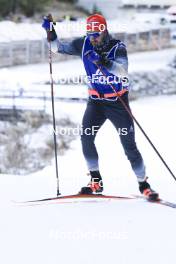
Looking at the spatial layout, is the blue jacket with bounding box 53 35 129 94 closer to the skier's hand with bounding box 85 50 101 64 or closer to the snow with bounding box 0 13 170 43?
the skier's hand with bounding box 85 50 101 64

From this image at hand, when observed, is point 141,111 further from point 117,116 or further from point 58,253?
point 58,253

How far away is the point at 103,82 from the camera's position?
4105mm

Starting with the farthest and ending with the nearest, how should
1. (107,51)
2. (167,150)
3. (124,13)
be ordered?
1. (124,13)
2. (167,150)
3. (107,51)

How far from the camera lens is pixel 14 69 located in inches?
886

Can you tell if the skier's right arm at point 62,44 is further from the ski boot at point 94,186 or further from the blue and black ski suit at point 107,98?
the ski boot at point 94,186

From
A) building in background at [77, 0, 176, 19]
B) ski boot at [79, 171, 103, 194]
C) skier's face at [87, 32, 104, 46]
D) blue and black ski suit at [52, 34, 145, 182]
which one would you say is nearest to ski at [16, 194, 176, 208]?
ski boot at [79, 171, 103, 194]

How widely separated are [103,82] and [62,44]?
1.25 ft

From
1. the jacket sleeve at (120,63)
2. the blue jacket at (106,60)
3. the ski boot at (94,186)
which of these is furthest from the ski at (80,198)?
the jacket sleeve at (120,63)

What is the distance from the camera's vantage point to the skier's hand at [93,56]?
159 inches

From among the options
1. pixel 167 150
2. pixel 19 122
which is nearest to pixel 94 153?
pixel 167 150

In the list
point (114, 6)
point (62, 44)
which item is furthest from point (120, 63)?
point (114, 6)

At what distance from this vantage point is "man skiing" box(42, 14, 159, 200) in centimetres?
402

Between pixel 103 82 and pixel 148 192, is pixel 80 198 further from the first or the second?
pixel 103 82

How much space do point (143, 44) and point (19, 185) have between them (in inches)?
952
